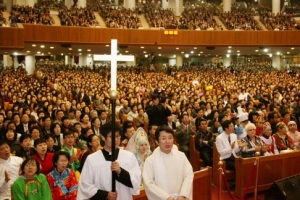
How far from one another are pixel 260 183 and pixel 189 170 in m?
3.14

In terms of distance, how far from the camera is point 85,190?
11.1ft

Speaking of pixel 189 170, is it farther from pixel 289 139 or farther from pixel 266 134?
pixel 289 139

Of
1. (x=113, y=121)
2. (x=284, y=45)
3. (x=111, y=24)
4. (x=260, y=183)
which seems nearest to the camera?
(x=113, y=121)

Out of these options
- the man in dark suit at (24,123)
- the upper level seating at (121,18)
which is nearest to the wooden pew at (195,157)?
the man in dark suit at (24,123)

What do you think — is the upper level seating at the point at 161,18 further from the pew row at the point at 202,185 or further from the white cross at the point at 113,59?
the white cross at the point at 113,59

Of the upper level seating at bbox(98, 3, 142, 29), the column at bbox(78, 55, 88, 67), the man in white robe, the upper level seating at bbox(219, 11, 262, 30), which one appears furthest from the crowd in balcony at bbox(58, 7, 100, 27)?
the man in white robe

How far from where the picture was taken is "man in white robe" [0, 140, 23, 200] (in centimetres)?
478

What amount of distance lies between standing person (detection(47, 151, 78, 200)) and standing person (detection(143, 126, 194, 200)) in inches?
46.3

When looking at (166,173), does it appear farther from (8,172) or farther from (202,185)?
(8,172)

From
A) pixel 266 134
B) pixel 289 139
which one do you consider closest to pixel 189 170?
pixel 266 134

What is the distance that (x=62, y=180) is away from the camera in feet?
14.7

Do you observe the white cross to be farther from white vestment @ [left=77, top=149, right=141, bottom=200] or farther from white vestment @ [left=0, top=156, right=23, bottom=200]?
white vestment @ [left=0, top=156, right=23, bottom=200]

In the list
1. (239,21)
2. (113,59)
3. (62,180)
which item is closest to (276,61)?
(239,21)

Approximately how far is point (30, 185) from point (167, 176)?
145 centimetres
